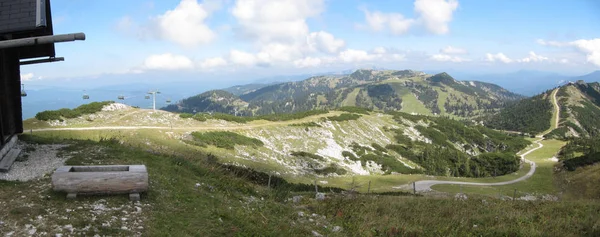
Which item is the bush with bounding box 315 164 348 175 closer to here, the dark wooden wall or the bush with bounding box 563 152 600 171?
the dark wooden wall

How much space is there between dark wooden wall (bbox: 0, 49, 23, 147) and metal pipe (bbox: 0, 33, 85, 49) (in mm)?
12774

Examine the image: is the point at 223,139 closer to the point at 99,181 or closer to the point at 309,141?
the point at 309,141

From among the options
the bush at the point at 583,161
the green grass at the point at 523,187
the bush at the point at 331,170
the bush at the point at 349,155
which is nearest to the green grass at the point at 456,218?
the green grass at the point at 523,187

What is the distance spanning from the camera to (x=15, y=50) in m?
21.3

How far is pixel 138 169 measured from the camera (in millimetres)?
13625

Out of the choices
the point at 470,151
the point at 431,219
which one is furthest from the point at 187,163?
the point at 470,151

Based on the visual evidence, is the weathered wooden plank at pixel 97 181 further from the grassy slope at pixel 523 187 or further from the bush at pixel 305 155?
the bush at pixel 305 155

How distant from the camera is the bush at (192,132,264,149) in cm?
5847

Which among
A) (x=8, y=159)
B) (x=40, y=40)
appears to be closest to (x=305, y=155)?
(x=8, y=159)

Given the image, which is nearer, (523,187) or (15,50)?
(15,50)

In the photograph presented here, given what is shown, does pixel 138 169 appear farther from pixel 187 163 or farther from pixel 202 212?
pixel 187 163

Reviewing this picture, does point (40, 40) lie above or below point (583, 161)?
above

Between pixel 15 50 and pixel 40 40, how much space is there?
54.8 feet

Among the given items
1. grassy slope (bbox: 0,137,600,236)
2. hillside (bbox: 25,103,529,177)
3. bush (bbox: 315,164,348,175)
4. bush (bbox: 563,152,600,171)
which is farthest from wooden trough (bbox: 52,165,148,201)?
bush (bbox: 563,152,600,171)
